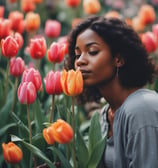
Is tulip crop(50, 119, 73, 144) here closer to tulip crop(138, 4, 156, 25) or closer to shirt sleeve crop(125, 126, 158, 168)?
shirt sleeve crop(125, 126, 158, 168)

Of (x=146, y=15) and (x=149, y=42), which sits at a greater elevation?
(x=146, y=15)

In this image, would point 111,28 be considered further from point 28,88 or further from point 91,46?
point 28,88

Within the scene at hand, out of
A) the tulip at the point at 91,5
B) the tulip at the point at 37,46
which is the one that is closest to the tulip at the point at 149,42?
the tulip at the point at 91,5

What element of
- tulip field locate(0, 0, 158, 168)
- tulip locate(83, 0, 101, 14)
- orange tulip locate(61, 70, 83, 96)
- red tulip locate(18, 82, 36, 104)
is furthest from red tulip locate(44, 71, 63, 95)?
tulip locate(83, 0, 101, 14)

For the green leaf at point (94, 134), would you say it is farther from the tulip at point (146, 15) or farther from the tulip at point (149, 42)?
the tulip at point (146, 15)

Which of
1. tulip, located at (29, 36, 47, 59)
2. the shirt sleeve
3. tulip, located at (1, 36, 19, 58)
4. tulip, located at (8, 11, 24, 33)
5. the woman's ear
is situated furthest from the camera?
tulip, located at (8, 11, 24, 33)

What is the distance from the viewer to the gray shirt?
7.36 feet

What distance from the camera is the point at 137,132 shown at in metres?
2.26

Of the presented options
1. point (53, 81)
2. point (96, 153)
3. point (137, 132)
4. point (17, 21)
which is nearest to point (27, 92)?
point (53, 81)

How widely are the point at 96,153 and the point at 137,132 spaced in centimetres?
25

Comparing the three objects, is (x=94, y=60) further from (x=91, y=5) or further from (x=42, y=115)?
(x=91, y=5)

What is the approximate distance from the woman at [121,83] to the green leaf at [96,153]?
0.09 m

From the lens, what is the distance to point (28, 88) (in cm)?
240

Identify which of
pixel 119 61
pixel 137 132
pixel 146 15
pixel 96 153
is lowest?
pixel 96 153
